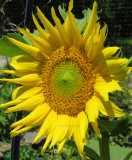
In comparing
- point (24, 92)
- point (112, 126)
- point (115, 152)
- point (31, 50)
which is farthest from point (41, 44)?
point (115, 152)

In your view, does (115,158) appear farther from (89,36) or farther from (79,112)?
(89,36)

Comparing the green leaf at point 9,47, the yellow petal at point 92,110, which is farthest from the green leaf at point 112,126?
the green leaf at point 9,47

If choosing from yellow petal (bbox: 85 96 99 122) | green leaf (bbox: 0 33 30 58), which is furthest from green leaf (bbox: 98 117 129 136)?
green leaf (bbox: 0 33 30 58)

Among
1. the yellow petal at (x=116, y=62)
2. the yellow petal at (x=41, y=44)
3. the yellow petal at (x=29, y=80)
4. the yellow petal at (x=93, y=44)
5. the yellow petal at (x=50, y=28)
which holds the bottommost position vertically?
the yellow petal at (x=116, y=62)

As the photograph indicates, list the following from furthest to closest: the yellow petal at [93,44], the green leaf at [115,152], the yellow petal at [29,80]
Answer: the green leaf at [115,152]
the yellow petal at [29,80]
the yellow petal at [93,44]

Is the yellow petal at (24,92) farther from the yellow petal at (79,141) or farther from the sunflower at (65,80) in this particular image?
the yellow petal at (79,141)

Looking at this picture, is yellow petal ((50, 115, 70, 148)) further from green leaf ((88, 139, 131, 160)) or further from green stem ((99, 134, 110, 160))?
green leaf ((88, 139, 131, 160))

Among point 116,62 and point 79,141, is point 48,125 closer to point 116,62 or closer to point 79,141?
point 79,141
